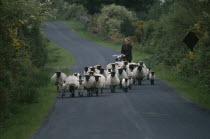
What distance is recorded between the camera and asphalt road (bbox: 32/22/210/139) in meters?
16.7

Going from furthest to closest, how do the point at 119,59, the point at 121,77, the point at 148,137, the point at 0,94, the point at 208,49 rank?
1. the point at 119,59
2. the point at 121,77
3. the point at 208,49
4. the point at 0,94
5. the point at 148,137

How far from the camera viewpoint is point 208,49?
26.5 meters

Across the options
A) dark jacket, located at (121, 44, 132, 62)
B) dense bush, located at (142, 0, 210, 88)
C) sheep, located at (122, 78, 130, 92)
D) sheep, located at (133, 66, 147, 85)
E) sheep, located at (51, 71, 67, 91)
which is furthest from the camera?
dark jacket, located at (121, 44, 132, 62)

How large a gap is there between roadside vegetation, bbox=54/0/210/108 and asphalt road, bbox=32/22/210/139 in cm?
152

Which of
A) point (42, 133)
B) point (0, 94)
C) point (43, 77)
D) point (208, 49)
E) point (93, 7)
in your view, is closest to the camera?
point (42, 133)

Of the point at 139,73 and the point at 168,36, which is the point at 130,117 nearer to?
the point at 139,73

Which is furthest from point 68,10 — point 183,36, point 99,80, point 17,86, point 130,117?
point 130,117

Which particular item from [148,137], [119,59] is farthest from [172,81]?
[148,137]

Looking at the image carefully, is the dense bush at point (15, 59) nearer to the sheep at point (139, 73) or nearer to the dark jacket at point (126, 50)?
the sheep at point (139, 73)

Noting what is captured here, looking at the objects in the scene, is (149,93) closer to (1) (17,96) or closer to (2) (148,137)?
(1) (17,96)

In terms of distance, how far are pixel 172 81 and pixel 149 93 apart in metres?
6.48

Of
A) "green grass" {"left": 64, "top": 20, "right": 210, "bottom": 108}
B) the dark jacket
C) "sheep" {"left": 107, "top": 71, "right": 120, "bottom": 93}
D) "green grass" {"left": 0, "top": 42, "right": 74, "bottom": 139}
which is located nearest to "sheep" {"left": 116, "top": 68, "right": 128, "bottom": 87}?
"sheep" {"left": 107, "top": 71, "right": 120, "bottom": 93}

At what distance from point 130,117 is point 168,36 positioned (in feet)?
73.0

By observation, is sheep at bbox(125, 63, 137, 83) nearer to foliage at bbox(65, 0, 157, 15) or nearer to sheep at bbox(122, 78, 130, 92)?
sheep at bbox(122, 78, 130, 92)
